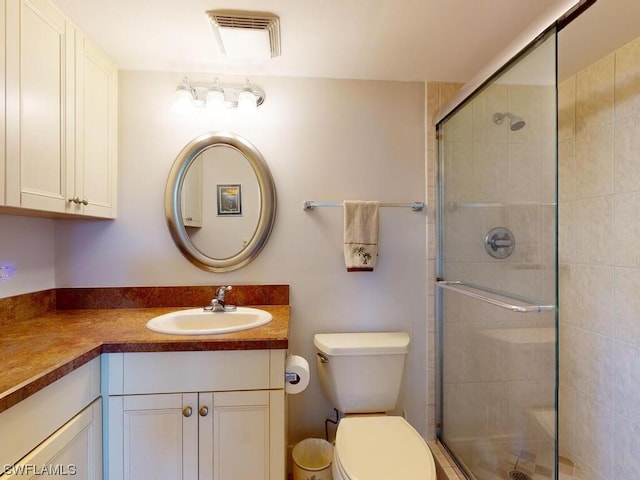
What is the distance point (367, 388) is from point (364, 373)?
72mm

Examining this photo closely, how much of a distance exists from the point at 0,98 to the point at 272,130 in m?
1.03

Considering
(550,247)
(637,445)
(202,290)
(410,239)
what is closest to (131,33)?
(202,290)

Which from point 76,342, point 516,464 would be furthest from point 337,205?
point 516,464

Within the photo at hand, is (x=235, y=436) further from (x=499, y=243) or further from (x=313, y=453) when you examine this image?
(x=499, y=243)

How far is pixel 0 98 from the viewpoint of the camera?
3.19ft

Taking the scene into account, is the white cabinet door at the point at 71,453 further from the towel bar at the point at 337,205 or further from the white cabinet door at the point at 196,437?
the towel bar at the point at 337,205

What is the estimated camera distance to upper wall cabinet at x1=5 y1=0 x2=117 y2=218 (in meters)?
1.03

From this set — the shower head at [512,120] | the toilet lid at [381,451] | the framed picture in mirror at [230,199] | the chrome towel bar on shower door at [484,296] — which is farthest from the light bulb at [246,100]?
the toilet lid at [381,451]

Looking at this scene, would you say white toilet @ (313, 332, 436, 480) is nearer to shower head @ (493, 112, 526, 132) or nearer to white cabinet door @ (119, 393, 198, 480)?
white cabinet door @ (119, 393, 198, 480)

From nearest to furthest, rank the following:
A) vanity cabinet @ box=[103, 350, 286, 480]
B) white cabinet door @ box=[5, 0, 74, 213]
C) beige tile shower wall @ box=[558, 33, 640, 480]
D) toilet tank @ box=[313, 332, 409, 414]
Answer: white cabinet door @ box=[5, 0, 74, 213] → vanity cabinet @ box=[103, 350, 286, 480] → beige tile shower wall @ box=[558, 33, 640, 480] → toilet tank @ box=[313, 332, 409, 414]

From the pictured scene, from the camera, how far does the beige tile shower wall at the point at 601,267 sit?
52.7 inches

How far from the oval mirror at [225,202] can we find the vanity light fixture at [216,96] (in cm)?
15

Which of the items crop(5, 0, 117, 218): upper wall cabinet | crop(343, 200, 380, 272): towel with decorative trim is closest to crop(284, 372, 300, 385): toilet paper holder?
crop(343, 200, 380, 272): towel with decorative trim

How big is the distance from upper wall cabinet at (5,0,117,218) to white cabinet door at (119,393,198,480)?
801mm
